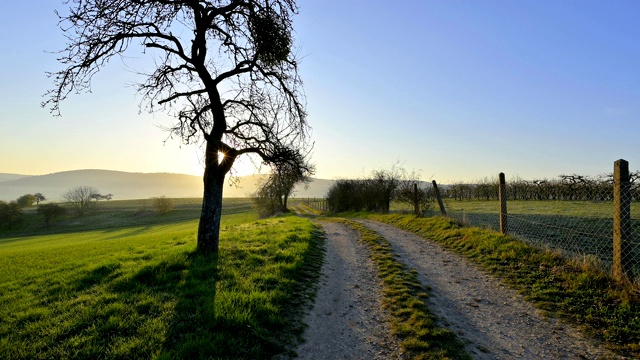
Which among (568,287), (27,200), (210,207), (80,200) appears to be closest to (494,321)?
(568,287)

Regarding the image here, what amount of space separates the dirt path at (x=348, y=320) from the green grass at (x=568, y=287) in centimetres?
321

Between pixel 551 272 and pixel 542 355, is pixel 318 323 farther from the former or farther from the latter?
pixel 551 272

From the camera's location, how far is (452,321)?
5.21 metres

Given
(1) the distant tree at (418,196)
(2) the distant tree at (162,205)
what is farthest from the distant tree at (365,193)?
(2) the distant tree at (162,205)

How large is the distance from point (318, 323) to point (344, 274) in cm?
308

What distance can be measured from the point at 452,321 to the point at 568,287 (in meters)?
3.13

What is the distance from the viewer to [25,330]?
189 inches

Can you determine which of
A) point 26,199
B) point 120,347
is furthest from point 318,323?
point 26,199

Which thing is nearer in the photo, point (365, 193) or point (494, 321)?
point (494, 321)

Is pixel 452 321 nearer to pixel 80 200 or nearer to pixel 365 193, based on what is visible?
pixel 365 193

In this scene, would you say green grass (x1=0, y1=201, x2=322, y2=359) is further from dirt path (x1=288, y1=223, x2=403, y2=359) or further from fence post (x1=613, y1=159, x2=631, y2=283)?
fence post (x1=613, y1=159, x2=631, y2=283)

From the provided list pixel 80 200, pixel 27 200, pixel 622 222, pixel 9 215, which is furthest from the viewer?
pixel 27 200

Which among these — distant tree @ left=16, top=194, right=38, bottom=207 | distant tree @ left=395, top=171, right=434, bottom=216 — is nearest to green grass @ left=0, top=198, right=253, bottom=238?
distant tree @ left=16, top=194, right=38, bottom=207

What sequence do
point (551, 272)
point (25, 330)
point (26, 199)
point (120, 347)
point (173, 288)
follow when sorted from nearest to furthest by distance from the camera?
point (120, 347) < point (25, 330) < point (173, 288) < point (551, 272) < point (26, 199)
